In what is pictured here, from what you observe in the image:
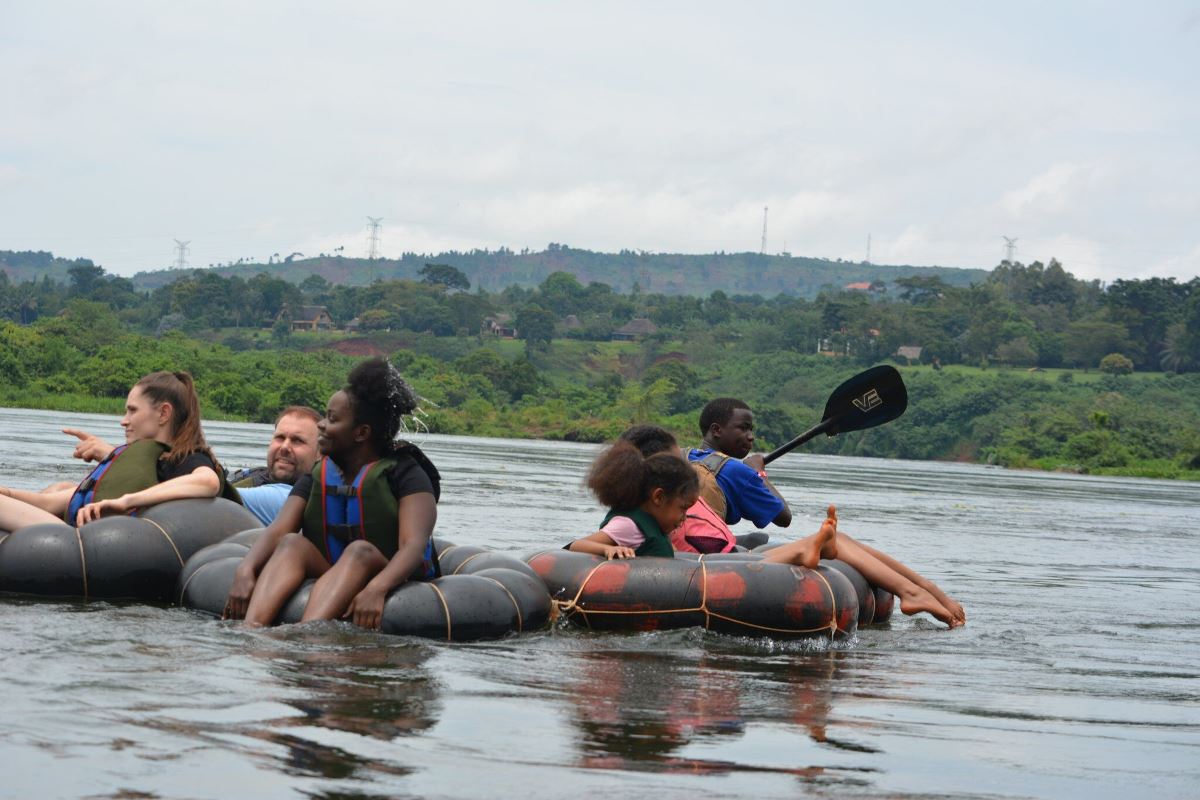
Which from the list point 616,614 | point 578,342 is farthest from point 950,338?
point 616,614

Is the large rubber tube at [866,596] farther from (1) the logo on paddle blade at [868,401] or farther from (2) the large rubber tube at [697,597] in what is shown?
(1) the logo on paddle blade at [868,401]

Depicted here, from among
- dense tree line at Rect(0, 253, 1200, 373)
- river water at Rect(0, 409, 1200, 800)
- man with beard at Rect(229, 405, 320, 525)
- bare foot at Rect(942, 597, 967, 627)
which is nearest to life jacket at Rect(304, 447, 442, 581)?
river water at Rect(0, 409, 1200, 800)

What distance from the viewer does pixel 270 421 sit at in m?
67.1

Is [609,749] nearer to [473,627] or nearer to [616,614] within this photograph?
[473,627]

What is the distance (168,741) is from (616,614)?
12.5 feet

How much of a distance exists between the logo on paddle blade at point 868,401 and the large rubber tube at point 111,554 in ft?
16.5

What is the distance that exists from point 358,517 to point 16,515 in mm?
2172

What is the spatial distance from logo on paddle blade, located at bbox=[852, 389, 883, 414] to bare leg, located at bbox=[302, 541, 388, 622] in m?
5.24

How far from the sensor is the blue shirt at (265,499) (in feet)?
30.2

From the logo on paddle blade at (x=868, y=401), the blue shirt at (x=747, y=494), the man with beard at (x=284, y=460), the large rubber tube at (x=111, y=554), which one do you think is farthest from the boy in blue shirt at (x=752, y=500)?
the large rubber tube at (x=111, y=554)

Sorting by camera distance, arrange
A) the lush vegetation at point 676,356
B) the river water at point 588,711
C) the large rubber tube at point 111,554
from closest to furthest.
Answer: the river water at point 588,711 → the large rubber tube at point 111,554 → the lush vegetation at point 676,356

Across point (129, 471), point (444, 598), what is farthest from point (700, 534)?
point (129, 471)

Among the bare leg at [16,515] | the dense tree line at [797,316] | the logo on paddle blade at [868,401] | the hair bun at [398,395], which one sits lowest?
the bare leg at [16,515]

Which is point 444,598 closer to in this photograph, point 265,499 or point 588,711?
point 588,711
